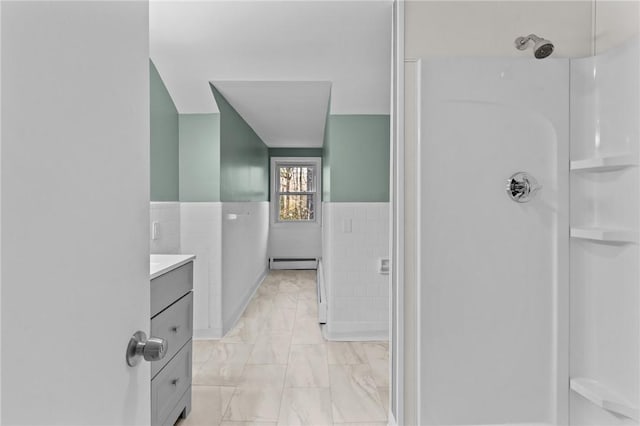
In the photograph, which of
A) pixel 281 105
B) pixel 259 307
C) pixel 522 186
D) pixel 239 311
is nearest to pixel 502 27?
pixel 522 186

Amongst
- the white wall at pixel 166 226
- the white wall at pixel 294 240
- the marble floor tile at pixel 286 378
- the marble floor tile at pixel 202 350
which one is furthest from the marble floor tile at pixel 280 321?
the white wall at pixel 294 240

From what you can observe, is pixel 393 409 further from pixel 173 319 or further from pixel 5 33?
pixel 5 33

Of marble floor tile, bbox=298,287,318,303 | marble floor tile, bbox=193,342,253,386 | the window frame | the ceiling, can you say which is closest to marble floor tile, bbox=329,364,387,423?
marble floor tile, bbox=193,342,253,386

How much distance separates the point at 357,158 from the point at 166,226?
5.73 feet

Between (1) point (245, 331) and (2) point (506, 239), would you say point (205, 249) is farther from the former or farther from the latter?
(2) point (506, 239)

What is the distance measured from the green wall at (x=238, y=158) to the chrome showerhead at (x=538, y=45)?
2.42m

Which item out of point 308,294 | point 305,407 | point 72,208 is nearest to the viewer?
point 72,208

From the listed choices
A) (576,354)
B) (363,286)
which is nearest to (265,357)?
(363,286)

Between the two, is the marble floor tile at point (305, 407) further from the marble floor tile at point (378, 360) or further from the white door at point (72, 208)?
the white door at point (72, 208)

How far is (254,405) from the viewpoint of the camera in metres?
2.30

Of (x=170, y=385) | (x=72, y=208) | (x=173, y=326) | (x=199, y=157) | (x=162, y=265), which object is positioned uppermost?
(x=199, y=157)

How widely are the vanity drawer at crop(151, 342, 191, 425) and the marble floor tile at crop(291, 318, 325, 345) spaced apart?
4.36 ft

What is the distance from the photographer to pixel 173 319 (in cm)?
192

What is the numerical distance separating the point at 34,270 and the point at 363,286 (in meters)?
3.17
